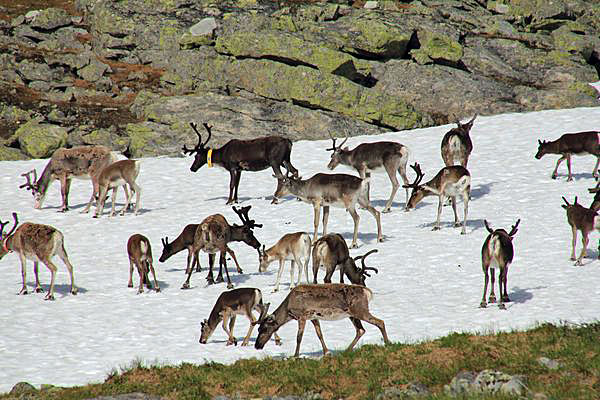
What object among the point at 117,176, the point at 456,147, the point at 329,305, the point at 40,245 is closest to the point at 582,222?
the point at 456,147

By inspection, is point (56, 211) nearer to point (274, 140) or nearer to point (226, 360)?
point (274, 140)

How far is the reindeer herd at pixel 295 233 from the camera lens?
13.8 metres

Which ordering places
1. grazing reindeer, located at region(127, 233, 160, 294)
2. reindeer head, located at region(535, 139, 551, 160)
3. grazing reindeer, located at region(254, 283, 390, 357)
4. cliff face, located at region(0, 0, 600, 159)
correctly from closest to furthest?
1. grazing reindeer, located at region(254, 283, 390, 357)
2. grazing reindeer, located at region(127, 233, 160, 294)
3. reindeer head, located at region(535, 139, 551, 160)
4. cliff face, located at region(0, 0, 600, 159)

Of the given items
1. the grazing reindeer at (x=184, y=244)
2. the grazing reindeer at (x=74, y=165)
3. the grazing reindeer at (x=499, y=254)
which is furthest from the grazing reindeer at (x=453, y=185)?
the grazing reindeer at (x=74, y=165)

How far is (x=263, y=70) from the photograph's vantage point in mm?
40594

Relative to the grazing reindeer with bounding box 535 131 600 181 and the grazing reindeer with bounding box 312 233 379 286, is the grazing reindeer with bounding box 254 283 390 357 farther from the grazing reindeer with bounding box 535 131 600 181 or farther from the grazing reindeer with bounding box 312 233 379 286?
the grazing reindeer with bounding box 535 131 600 181

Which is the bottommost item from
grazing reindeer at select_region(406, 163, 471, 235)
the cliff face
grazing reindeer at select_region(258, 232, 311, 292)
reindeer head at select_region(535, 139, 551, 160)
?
grazing reindeer at select_region(258, 232, 311, 292)

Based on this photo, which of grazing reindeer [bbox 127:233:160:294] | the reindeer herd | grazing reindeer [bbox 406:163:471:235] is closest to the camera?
the reindeer herd

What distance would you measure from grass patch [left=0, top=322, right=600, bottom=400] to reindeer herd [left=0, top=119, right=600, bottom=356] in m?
1.33

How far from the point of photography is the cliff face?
3834 cm

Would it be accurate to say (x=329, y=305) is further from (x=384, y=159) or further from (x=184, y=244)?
(x=384, y=159)

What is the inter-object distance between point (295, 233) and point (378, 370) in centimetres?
725

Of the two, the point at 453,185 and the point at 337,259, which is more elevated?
the point at 453,185

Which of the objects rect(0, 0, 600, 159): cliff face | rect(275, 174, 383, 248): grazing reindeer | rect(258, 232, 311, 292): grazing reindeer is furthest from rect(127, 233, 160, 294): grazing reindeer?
rect(0, 0, 600, 159): cliff face
